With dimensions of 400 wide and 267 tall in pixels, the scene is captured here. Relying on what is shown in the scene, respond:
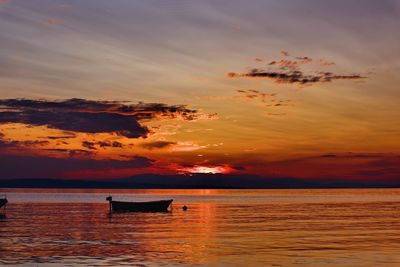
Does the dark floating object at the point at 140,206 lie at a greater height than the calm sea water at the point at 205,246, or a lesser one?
greater

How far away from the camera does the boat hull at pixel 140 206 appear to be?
122m

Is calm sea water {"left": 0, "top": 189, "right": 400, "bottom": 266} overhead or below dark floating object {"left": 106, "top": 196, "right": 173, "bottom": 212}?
below

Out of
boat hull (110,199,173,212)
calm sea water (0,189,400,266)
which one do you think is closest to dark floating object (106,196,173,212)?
boat hull (110,199,173,212)

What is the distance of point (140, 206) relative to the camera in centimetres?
12412

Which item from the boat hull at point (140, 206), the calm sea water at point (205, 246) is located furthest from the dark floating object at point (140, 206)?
the calm sea water at point (205, 246)

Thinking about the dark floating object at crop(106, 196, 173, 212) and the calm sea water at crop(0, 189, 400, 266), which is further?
the dark floating object at crop(106, 196, 173, 212)

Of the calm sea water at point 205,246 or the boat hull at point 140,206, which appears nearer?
the calm sea water at point 205,246

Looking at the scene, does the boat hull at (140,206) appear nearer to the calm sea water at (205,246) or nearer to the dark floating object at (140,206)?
the dark floating object at (140,206)

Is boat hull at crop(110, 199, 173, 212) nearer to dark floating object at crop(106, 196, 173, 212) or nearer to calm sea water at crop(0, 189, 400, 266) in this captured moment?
dark floating object at crop(106, 196, 173, 212)

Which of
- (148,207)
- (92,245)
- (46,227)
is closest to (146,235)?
(92,245)

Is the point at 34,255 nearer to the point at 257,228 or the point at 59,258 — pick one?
the point at 59,258

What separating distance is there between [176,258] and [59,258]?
867 centimetres

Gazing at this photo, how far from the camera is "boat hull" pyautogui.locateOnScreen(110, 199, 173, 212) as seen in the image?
122375 mm

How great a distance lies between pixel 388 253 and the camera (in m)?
46.2
